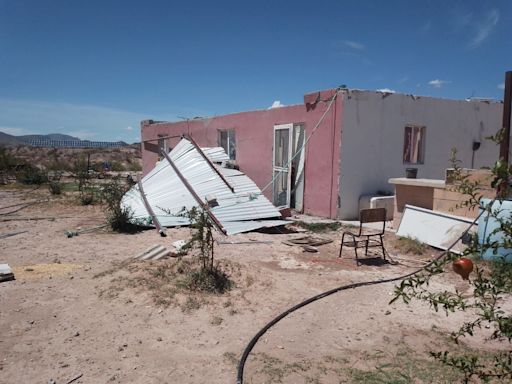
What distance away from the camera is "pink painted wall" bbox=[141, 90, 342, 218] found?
31.8ft

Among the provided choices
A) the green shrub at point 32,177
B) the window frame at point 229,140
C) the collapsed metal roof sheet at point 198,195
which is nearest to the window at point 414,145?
the collapsed metal roof sheet at point 198,195

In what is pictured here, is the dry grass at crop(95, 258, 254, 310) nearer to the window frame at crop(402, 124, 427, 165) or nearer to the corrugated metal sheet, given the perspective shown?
the corrugated metal sheet

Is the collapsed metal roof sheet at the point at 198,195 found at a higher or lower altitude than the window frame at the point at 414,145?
lower

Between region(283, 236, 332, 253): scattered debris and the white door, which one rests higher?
the white door

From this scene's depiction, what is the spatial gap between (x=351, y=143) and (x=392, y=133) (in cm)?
134

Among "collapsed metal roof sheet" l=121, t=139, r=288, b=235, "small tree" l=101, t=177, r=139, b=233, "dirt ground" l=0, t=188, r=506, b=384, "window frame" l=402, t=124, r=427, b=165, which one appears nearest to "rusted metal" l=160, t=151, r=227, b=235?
"collapsed metal roof sheet" l=121, t=139, r=288, b=235

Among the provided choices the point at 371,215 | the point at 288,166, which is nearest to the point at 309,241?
the point at 371,215

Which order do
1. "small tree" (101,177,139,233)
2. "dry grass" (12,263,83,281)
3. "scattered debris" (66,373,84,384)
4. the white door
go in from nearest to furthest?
"scattered debris" (66,373,84,384) < "dry grass" (12,263,83,281) < "small tree" (101,177,139,233) < the white door

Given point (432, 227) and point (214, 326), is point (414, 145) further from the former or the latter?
point (214, 326)

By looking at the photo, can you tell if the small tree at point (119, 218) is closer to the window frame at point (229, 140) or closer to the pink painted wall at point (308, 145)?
the pink painted wall at point (308, 145)

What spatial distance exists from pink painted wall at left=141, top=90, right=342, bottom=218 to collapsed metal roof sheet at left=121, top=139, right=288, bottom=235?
1.22 meters

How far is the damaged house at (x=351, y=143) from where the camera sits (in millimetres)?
9633

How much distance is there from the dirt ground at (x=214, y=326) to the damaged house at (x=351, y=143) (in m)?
3.68

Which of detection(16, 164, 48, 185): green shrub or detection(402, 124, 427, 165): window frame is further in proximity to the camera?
detection(16, 164, 48, 185): green shrub
